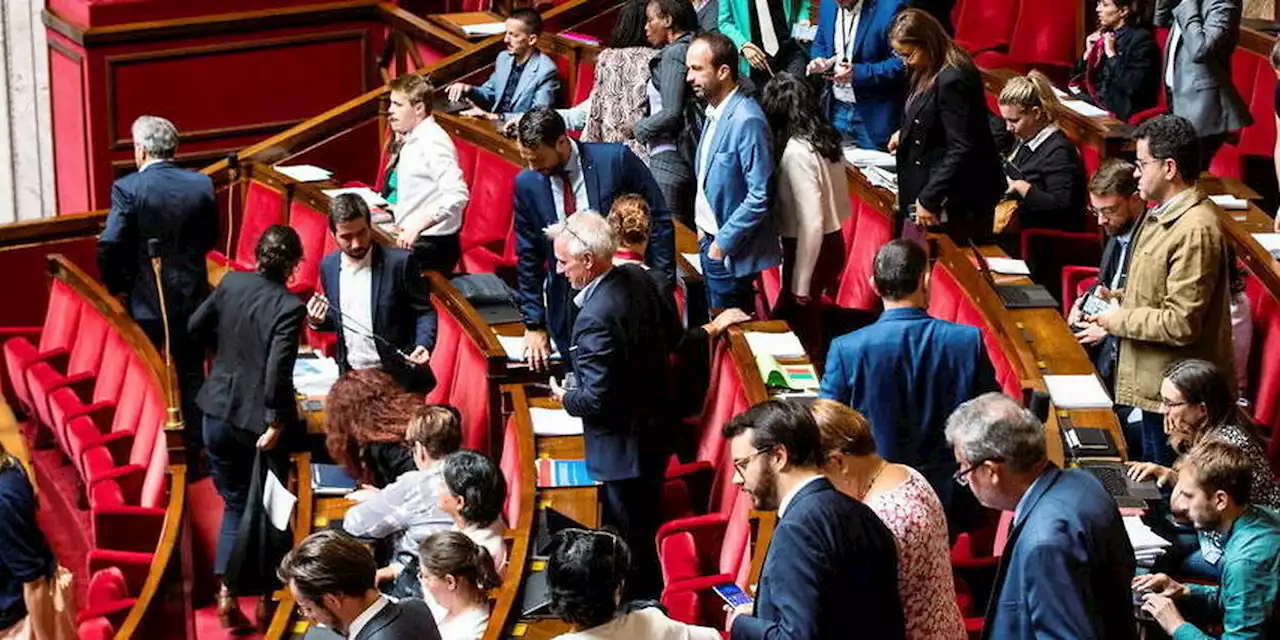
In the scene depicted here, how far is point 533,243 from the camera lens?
17.4 feet

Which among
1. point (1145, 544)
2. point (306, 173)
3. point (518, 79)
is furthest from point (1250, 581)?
point (306, 173)

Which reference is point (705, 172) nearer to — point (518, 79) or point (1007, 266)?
point (1007, 266)

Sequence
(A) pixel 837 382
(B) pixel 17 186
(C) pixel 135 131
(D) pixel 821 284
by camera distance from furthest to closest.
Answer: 1. (B) pixel 17 186
2. (C) pixel 135 131
3. (D) pixel 821 284
4. (A) pixel 837 382

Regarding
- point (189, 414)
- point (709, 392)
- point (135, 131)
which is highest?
point (135, 131)

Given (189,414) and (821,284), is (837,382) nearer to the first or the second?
(821,284)

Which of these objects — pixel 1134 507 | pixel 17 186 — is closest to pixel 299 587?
pixel 1134 507

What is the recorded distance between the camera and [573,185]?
5262 mm

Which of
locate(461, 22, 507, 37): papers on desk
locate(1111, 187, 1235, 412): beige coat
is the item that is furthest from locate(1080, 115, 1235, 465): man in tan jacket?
locate(461, 22, 507, 37): papers on desk

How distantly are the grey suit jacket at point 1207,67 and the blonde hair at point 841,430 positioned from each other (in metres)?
3.33

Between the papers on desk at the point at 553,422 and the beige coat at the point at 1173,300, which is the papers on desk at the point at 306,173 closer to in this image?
the papers on desk at the point at 553,422

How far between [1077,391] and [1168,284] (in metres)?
0.34

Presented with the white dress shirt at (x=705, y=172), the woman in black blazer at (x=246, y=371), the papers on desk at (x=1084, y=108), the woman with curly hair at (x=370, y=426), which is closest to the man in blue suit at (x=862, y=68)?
the papers on desk at (x=1084, y=108)

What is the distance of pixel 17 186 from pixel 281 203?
2.07 metres

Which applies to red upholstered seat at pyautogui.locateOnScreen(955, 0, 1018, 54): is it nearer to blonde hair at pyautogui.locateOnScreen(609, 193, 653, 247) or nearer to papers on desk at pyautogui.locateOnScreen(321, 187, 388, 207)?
papers on desk at pyautogui.locateOnScreen(321, 187, 388, 207)
